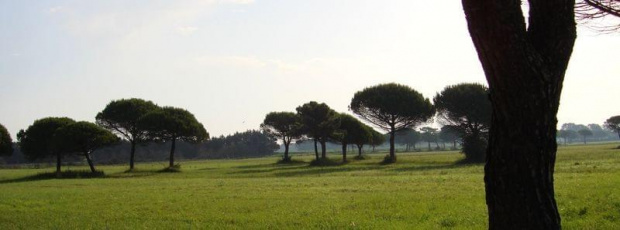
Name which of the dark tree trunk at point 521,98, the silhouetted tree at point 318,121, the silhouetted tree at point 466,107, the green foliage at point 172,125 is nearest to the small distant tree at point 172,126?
the green foliage at point 172,125

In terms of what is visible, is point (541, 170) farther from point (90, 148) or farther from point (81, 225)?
point (90, 148)

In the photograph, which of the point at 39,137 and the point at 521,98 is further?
the point at 39,137

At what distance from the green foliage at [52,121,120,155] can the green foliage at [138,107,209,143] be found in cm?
838

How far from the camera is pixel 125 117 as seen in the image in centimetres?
7950

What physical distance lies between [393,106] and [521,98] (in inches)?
3093

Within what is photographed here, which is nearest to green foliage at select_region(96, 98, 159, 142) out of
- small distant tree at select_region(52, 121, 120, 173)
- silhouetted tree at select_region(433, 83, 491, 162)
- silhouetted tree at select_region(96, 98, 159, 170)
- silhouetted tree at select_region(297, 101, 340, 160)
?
silhouetted tree at select_region(96, 98, 159, 170)

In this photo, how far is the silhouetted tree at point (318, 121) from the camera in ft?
274

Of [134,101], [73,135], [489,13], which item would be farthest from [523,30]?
[134,101]

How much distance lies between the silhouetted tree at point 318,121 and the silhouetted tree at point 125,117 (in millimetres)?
25851

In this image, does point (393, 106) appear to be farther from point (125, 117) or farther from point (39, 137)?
point (39, 137)

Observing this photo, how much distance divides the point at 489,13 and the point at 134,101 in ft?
270

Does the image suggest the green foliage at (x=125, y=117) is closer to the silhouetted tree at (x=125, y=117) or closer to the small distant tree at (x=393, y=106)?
the silhouetted tree at (x=125, y=117)

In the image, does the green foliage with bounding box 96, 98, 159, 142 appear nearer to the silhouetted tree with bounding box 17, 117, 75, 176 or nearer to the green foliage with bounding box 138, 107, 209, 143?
the green foliage with bounding box 138, 107, 209, 143

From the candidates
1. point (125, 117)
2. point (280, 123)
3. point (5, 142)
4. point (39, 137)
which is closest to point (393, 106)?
point (280, 123)
